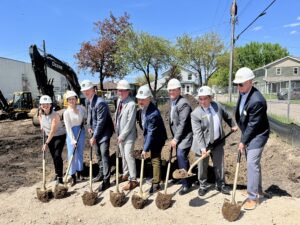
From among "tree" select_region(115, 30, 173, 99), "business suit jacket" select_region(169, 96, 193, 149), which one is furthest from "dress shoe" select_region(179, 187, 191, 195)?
"tree" select_region(115, 30, 173, 99)

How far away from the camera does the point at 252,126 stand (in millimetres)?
4492

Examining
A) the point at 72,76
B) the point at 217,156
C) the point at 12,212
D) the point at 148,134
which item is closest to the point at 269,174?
the point at 217,156

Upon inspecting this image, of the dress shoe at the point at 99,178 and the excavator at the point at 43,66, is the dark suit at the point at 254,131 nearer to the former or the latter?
the dress shoe at the point at 99,178

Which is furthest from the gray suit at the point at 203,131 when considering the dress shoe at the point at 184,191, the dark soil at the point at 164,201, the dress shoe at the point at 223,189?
the dark soil at the point at 164,201

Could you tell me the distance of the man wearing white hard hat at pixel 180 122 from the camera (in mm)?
5242

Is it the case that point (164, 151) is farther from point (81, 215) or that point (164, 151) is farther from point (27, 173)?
point (81, 215)

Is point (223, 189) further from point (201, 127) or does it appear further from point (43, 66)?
point (43, 66)

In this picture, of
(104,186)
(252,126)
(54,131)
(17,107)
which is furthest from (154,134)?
(17,107)

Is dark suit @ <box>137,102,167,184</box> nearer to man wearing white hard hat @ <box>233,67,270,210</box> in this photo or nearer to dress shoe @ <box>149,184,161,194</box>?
dress shoe @ <box>149,184,161,194</box>

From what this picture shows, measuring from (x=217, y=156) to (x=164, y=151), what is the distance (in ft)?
14.6

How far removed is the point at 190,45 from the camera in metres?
40.0

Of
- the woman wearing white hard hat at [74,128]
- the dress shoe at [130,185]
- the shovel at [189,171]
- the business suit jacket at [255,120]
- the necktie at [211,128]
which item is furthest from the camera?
the woman wearing white hard hat at [74,128]

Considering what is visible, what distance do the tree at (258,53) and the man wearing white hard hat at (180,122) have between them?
78959 mm

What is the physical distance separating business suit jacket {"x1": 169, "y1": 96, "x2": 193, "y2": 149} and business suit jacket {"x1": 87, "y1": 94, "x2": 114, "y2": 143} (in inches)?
48.5
